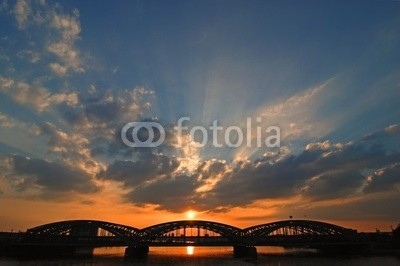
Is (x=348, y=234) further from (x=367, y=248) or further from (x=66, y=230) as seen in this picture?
(x=66, y=230)

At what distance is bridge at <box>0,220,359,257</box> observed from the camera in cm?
11344

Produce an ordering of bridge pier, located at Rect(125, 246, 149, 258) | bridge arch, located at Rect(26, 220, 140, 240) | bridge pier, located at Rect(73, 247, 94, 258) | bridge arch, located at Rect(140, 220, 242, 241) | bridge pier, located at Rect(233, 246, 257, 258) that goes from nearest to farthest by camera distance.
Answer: bridge pier, located at Rect(73, 247, 94, 258) → bridge pier, located at Rect(125, 246, 149, 258) → bridge pier, located at Rect(233, 246, 257, 258) → bridge arch, located at Rect(26, 220, 140, 240) → bridge arch, located at Rect(140, 220, 242, 241)

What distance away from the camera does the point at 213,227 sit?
5089 inches

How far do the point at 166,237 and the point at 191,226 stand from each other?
35.5ft

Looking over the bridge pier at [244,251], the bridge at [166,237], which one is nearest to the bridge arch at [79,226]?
the bridge at [166,237]

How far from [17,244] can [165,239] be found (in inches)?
1976

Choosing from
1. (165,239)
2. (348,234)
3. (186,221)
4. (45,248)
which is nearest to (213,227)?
(186,221)

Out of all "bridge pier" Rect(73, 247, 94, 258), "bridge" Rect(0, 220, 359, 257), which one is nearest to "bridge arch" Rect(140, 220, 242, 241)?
"bridge" Rect(0, 220, 359, 257)

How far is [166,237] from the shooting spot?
125 meters

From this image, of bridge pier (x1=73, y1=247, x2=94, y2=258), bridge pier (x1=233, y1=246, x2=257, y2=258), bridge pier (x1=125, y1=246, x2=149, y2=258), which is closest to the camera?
bridge pier (x1=73, y1=247, x2=94, y2=258)

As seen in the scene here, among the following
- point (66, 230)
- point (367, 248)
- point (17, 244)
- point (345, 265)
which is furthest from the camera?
point (66, 230)

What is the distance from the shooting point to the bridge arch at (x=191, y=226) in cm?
12506

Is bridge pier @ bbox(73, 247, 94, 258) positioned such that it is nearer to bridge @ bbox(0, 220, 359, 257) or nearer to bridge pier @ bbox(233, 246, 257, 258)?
bridge @ bbox(0, 220, 359, 257)

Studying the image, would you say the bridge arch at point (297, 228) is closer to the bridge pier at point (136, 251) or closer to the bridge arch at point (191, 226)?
the bridge arch at point (191, 226)
